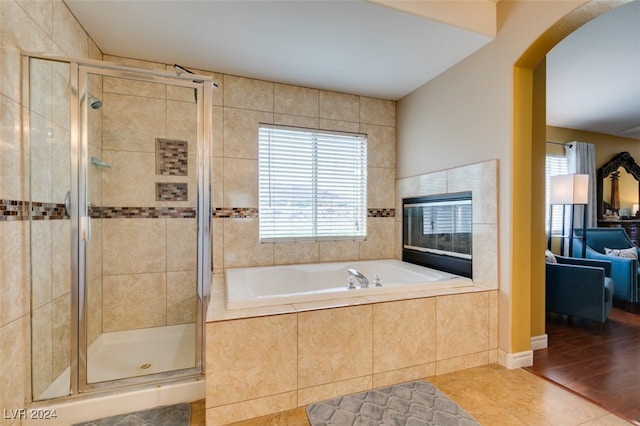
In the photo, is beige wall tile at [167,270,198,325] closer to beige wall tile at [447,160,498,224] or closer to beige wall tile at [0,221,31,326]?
beige wall tile at [0,221,31,326]

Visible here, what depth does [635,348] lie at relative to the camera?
224 centimetres

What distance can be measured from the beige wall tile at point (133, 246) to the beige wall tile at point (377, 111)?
2.22 meters

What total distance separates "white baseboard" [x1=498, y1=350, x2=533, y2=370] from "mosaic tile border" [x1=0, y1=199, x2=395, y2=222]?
5.35ft

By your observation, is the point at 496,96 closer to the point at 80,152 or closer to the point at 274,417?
the point at 274,417

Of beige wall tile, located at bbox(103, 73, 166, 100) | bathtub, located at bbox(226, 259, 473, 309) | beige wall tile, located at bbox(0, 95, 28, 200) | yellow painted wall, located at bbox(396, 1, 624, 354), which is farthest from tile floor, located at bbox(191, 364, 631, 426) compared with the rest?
beige wall tile, located at bbox(103, 73, 166, 100)

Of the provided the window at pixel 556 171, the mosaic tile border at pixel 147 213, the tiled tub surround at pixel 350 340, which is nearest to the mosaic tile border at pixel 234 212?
the mosaic tile border at pixel 147 213

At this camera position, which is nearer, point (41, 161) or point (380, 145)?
point (41, 161)

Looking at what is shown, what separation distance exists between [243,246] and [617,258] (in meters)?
3.96

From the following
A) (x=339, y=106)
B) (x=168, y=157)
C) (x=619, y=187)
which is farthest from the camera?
(x=619, y=187)

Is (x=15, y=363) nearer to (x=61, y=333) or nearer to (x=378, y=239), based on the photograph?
(x=61, y=333)

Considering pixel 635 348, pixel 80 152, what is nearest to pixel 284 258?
pixel 80 152

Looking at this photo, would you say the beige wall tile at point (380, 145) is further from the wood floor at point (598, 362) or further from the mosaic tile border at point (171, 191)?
the wood floor at point (598, 362)

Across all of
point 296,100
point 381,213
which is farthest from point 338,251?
point 296,100

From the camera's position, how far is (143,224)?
2.36m
